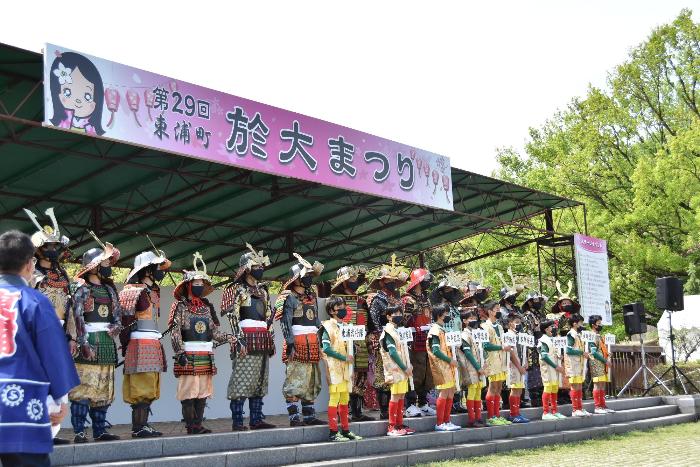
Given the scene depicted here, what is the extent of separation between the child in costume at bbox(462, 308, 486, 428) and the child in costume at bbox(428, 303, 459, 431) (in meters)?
0.52

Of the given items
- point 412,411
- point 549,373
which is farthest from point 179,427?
point 549,373

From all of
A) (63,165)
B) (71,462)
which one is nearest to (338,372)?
(71,462)

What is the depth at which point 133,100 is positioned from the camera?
8.41 meters

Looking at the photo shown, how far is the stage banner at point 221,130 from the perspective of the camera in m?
7.86

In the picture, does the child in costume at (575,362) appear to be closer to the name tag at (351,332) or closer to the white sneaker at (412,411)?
the white sneaker at (412,411)

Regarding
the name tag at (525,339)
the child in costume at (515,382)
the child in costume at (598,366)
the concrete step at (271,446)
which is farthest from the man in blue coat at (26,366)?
the child in costume at (598,366)

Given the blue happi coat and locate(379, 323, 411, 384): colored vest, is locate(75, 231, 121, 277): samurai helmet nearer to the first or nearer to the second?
locate(379, 323, 411, 384): colored vest

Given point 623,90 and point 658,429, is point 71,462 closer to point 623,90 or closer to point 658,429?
point 658,429

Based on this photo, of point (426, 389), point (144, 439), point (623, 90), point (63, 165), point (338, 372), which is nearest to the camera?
point (144, 439)

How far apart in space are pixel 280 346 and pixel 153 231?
4.66 metres

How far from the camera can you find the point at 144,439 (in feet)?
22.4

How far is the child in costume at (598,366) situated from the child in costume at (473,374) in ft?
9.66

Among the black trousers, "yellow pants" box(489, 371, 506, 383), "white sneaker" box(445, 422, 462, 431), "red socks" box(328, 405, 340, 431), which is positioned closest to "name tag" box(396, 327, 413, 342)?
"red socks" box(328, 405, 340, 431)

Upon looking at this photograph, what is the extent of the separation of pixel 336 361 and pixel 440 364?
64.1 inches
